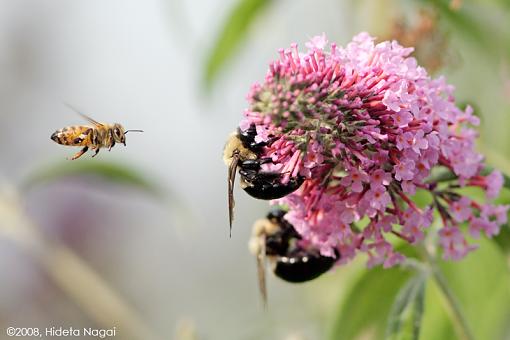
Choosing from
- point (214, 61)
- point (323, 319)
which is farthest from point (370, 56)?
point (323, 319)

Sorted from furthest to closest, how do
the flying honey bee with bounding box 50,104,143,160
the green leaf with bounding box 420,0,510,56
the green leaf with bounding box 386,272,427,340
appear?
1. the green leaf with bounding box 420,0,510,56
2. the flying honey bee with bounding box 50,104,143,160
3. the green leaf with bounding box 386,272,427,340

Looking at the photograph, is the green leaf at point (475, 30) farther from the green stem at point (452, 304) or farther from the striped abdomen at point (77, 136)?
the striped abdomen at point (77, 136)

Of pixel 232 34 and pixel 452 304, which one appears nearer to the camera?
pixel 452 304

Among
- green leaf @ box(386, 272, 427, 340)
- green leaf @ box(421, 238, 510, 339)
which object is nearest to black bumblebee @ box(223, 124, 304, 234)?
green leaf @ box(386, 272, 427, 340)

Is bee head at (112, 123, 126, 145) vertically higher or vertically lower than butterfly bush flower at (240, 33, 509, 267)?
lower

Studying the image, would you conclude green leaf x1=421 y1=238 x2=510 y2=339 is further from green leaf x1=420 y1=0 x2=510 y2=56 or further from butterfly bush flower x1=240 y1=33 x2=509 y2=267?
green leaf x1=420 y1=0 x2=510 y2=56

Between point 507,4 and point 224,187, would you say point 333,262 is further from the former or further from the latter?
point 224,187

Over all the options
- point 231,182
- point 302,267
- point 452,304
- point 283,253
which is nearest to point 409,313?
point 452,304

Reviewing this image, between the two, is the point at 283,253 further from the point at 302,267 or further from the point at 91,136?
the point at 91,136
